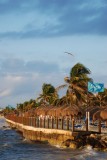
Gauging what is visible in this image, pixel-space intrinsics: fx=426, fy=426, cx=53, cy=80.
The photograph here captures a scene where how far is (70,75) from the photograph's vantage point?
220 ft

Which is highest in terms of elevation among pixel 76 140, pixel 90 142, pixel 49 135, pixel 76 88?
pixel 76 88

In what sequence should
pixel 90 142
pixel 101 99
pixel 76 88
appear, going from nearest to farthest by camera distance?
pixel 90 142
pixel 76 88
pixel 101 99

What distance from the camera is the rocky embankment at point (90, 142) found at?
36781 mm

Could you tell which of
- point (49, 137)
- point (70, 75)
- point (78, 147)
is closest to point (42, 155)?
point (78, 147)

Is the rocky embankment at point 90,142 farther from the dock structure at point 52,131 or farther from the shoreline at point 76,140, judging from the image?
the dock structure at point 52,131

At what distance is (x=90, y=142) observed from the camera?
37969 mm

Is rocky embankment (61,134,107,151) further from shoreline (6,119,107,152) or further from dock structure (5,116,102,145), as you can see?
dock structure (5,116,102,145)

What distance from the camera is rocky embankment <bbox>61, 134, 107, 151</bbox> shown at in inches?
1448

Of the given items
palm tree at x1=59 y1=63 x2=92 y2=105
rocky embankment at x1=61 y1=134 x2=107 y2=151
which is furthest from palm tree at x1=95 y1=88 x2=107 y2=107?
rocky embankment at x1=61 y1=134 x2=107 y2=151

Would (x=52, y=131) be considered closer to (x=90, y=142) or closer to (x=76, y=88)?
(x=90, y=142)

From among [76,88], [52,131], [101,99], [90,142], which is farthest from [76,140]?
[101,99]

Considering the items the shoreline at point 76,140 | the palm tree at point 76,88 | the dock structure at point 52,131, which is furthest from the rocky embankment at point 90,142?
the palm tree at point 76,88

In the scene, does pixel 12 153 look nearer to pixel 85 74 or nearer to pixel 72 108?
pixel 72 108

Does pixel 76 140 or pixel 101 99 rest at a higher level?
pixel 101 99
